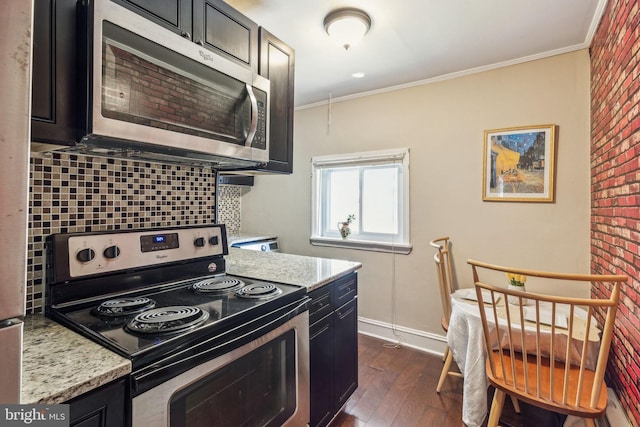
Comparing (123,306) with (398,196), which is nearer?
(123,306)

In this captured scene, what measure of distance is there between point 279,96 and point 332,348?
4.69ft

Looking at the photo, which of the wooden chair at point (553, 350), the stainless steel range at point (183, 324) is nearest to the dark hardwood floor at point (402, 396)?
the wooden chair at point (553, 350)

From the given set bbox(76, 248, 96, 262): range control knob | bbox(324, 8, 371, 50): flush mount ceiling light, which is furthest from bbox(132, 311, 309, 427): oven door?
bbox(324, 8, 371, 50): flush mount ceiling light

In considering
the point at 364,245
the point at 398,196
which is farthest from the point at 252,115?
the point at 364,245

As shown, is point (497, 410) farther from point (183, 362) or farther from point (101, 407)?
point (101, 407)

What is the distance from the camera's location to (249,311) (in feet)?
3.55

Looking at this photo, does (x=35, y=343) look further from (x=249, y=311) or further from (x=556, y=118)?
(x=556, y=118)

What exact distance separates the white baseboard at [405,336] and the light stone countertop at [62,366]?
8.31ft

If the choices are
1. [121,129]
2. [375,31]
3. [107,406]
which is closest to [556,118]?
[375,31]

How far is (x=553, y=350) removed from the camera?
1.31 meters

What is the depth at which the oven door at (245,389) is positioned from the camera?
0.80 m

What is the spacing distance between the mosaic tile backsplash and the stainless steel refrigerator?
0.78m

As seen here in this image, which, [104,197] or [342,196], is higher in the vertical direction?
[342,196]

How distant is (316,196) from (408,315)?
1529mm
